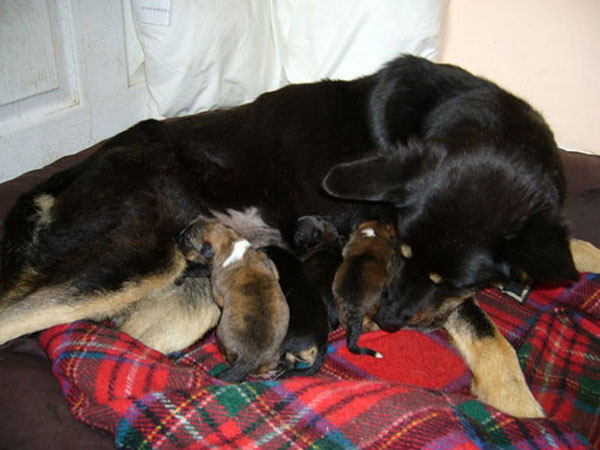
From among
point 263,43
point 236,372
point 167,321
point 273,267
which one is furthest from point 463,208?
point 263,43

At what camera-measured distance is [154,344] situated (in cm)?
247

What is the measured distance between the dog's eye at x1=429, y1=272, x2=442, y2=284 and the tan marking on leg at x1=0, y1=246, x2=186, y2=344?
1.25 meters

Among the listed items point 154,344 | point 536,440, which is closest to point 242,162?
point 154,344

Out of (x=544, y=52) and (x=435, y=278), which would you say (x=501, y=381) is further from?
(x=544, y=52)

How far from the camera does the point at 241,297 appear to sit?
223 centimetres

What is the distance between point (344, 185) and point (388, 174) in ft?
0.63

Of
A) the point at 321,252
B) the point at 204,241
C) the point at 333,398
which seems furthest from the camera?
the point at 321,252

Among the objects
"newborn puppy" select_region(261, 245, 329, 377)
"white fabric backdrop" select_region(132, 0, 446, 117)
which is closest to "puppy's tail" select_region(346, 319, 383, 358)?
"newborn puppy" select_region(261, 245, 329, 377)

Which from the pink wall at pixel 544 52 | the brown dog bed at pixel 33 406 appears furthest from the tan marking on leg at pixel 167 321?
the pink wall at pixel 544 52

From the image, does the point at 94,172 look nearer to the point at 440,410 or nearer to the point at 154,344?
the point at 154,344

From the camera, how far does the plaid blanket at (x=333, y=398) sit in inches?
70.6

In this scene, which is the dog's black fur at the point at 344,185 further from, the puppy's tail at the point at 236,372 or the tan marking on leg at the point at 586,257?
the tan marking on leg at the point at 586,257

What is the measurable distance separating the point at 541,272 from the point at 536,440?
2.12 ft

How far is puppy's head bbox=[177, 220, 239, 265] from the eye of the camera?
2.43 metres
